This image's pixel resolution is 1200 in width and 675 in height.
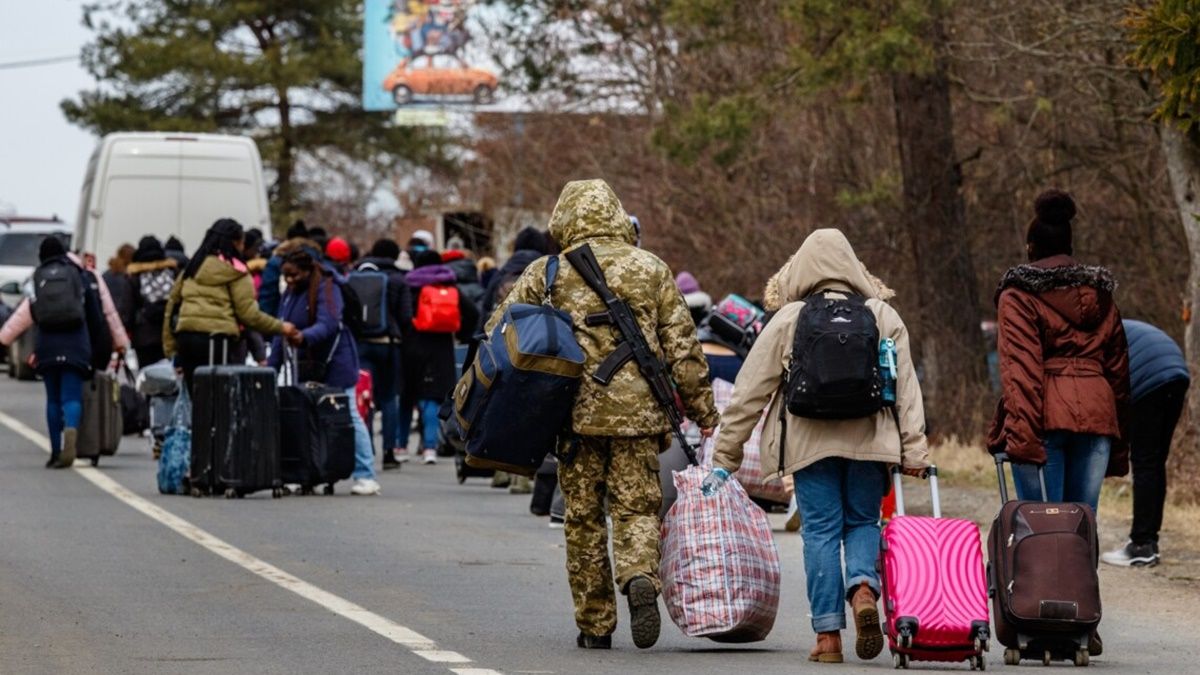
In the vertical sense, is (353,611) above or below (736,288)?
below

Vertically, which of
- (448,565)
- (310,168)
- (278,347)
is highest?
(310,168)

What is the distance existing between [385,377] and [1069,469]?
35.6 ft

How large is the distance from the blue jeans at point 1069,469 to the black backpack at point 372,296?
10122 millimetres

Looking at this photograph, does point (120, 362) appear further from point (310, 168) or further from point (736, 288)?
point (310, 168)

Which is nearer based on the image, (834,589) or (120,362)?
(834,589)

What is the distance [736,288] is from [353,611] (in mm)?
17133

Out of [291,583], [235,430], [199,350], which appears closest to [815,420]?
[291,583]

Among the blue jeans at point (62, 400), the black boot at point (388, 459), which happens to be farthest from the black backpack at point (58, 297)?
the black boot at point (388, 459)

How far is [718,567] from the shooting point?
9.78 m

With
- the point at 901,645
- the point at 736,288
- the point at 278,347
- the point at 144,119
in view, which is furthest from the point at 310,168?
the point at 901,645

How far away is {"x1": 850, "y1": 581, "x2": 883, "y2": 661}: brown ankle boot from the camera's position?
30.6 feet

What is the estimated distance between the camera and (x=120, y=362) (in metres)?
21.1

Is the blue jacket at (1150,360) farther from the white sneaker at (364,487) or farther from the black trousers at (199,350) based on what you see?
the black trousers at (199,350)

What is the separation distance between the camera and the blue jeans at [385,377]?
20469mm
